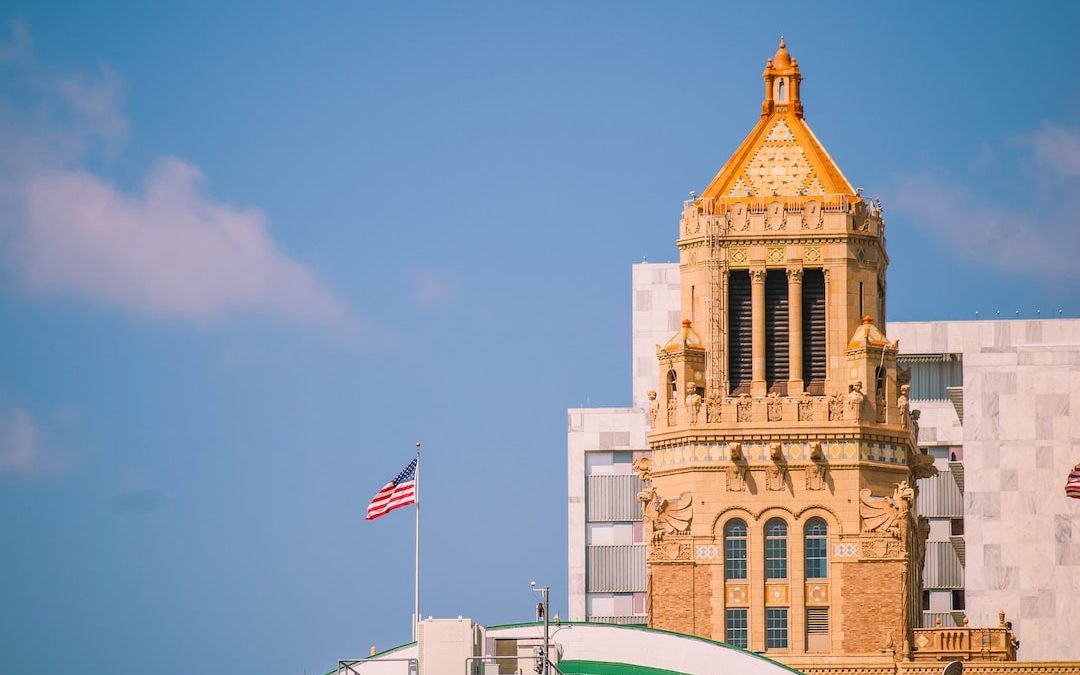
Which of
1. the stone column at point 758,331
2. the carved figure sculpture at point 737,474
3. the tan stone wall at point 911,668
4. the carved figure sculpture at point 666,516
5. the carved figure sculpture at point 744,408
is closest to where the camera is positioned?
the tan stone wall at point 911,668

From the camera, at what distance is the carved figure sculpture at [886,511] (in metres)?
113

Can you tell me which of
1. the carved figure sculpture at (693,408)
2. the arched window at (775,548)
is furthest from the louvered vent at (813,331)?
→ the arched window at (775,548)

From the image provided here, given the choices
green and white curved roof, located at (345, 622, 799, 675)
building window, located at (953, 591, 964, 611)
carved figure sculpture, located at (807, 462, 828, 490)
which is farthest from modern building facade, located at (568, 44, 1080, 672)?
building window, located at (953, 591, 964, 611)

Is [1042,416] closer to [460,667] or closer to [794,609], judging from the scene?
[794,609]

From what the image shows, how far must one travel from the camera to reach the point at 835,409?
11444 cm

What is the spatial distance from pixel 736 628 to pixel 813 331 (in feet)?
40.5

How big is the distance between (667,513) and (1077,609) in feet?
233

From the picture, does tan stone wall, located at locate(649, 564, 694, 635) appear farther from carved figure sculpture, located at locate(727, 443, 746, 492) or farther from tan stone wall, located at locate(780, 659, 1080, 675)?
tan stone wall, located at locate(780, 659, 1080, 675)

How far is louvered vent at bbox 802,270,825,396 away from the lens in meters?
116

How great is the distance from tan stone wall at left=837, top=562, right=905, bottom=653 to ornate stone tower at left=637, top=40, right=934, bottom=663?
0.05m

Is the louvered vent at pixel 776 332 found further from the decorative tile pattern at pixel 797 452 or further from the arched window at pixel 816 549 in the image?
the arched window at pixel 816 549

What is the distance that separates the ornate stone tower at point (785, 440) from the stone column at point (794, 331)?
0.06 m

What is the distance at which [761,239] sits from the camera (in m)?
117

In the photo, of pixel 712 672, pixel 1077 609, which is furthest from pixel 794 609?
pixel 1077 609
